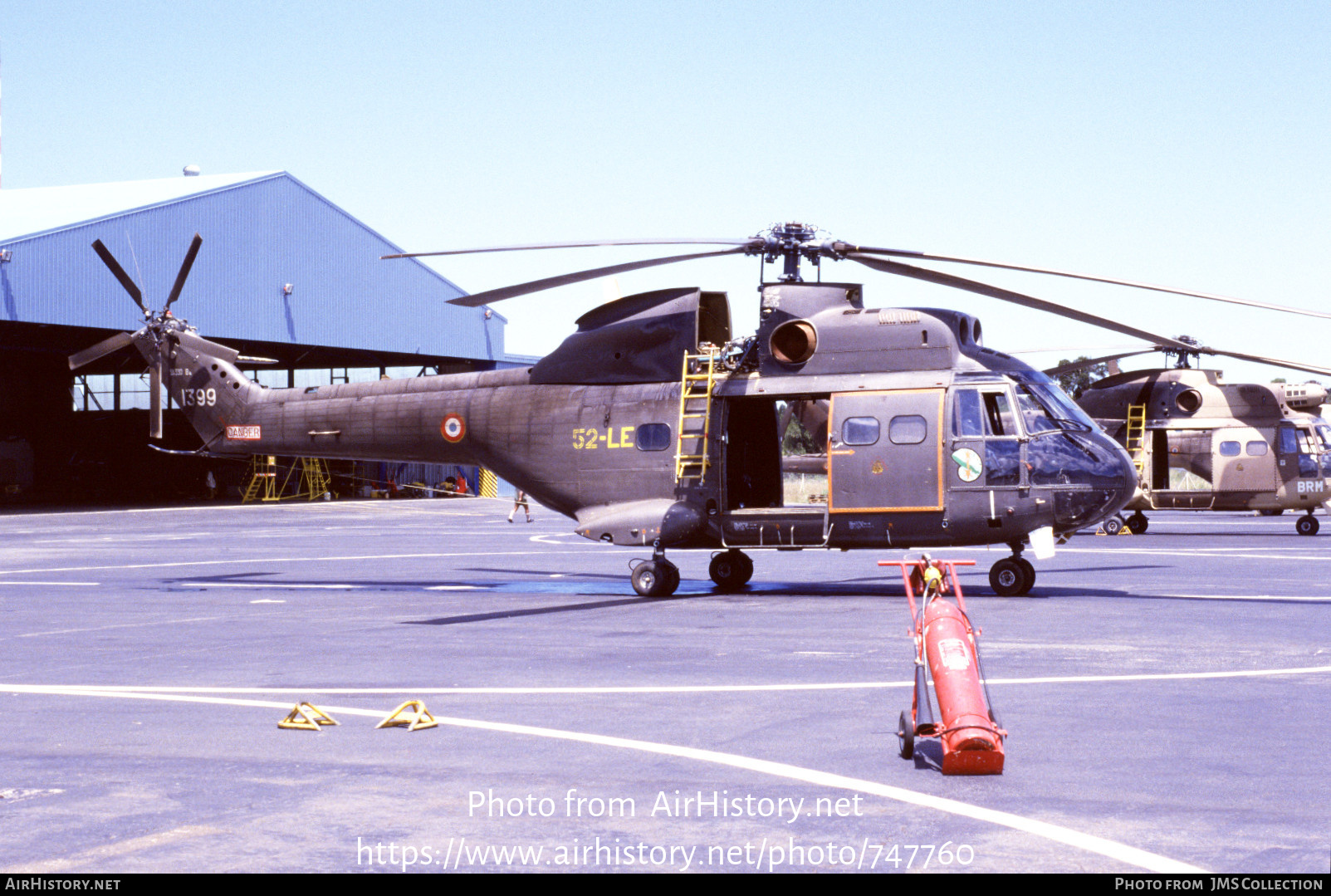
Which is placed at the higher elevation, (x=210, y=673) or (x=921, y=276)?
(x=921, y=276)

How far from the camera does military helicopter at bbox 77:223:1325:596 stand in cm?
1791

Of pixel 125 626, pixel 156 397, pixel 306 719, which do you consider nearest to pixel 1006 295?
pixel 306 719

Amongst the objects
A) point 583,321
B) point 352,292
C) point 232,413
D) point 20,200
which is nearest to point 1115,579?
point 583,321

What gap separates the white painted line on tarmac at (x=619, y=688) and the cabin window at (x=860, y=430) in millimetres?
7390

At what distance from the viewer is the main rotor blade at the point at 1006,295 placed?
16.1 m

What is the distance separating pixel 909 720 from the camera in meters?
8.05

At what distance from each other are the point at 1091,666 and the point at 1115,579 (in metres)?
10.0

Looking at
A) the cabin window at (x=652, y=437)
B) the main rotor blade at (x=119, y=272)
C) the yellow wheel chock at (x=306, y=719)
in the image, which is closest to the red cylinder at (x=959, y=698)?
the yellow wheel chock at (x=306, y=719)

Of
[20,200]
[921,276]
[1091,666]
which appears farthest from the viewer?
[20,200]

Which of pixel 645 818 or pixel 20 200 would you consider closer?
pixel 645 818

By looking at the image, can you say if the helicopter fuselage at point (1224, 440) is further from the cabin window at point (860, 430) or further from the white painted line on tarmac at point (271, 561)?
the cabin window at point (860, 430)

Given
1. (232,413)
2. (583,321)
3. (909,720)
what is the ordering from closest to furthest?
(909,720), (583,321), (232,413)

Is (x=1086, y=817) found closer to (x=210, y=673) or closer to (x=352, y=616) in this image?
(x=210, y=673)
